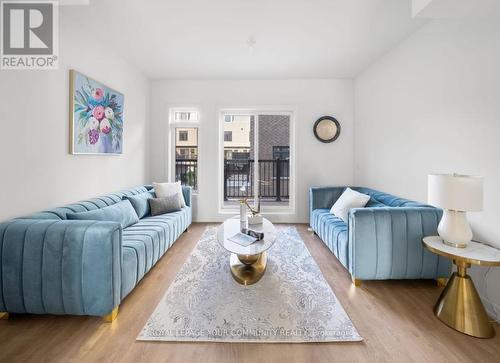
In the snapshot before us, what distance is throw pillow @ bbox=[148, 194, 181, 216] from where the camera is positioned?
3.49 meters

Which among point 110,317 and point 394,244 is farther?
point 394,244

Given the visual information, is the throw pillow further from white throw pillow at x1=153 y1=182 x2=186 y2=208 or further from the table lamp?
the table lamp

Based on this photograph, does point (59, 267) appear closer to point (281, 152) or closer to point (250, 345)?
point (250, 345)

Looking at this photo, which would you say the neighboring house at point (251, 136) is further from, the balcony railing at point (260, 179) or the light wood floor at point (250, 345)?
the light wood floor at point (250, 345)

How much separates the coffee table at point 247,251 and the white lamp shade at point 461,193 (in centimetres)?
145

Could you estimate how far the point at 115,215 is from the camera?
8.64 feet

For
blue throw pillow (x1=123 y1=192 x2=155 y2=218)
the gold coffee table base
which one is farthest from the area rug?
blue throw pillow (x1=123 y1=192 x2=155 y2=218)

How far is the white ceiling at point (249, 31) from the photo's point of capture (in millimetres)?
2375

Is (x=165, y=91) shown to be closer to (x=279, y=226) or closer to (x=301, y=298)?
(x=279, y=226)

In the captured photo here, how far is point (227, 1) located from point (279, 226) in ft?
11.1

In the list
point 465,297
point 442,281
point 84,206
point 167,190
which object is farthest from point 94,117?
point 442,281

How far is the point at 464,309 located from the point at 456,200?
814mm

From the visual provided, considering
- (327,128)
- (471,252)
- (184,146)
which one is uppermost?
(327,128)

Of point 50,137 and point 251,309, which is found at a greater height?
point 50,137
